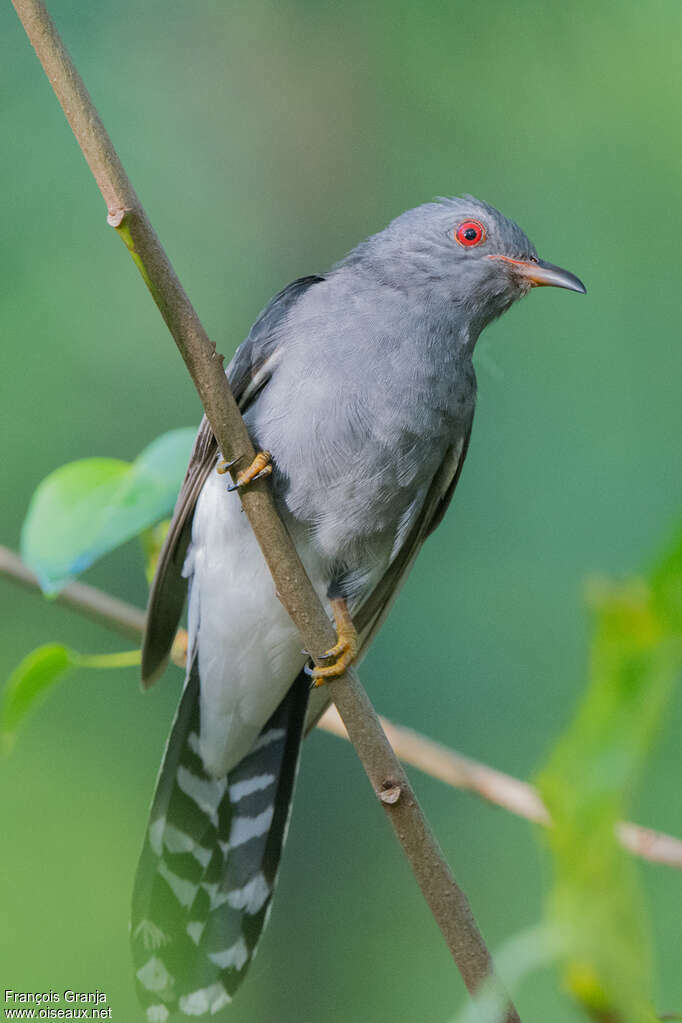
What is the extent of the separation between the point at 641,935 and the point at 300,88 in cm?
634

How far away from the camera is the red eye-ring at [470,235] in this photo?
256 cm

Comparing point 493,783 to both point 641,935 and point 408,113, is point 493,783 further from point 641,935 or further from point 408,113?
point 408,113

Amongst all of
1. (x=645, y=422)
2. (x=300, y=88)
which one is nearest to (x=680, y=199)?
(x=645, y=422)

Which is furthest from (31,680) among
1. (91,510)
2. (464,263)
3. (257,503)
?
(464,263)

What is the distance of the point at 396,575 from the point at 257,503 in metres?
1.11

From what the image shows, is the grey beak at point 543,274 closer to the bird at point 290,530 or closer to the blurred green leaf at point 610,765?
the bird at point 290,530

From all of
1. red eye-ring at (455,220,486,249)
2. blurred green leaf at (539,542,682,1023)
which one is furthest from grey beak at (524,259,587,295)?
blurred green leaf at (539,542,682,1023)

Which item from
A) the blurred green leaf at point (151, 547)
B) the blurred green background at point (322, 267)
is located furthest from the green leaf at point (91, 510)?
the blurred green background at point (322, 267)

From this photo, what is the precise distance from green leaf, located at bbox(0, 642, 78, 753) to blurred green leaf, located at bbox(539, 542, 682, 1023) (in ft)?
3.72

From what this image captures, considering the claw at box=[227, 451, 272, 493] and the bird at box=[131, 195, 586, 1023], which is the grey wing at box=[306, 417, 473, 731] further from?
the claw at box=[227, 451, 272, 493]

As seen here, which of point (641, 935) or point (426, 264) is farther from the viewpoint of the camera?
point (426, 264)

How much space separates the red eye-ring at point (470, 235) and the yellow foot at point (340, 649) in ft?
3.04

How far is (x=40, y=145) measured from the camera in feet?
18.1

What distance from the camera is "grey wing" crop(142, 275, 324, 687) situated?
2250 millimetres
